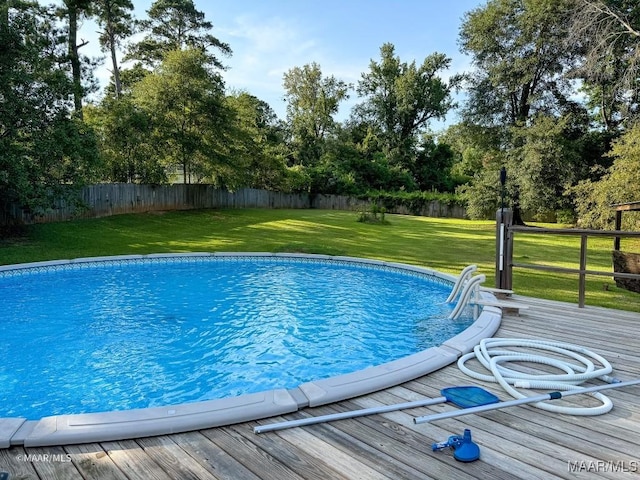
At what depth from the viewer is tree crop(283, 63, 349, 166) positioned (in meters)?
34.5

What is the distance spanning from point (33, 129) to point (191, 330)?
9490 mm

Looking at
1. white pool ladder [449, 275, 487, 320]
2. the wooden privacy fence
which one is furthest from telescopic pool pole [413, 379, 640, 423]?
the wooden privacy fence

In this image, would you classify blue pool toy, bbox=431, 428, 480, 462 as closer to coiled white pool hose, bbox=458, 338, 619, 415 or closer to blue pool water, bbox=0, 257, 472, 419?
coiled white pool hose, bbox=458, 338, 619, 415

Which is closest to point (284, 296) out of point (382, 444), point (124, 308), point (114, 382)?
point (124, 308)

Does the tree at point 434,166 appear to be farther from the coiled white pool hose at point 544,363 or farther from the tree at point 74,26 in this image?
the coiled white pool hose at point 544,363

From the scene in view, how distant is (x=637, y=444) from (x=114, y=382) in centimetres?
409

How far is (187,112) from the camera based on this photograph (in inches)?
714

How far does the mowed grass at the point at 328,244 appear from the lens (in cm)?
819

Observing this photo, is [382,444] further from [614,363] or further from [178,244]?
[178,244]

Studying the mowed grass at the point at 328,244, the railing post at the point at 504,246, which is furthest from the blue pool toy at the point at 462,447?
the mowed grass at the point at 328,244

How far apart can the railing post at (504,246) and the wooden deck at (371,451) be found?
117 inches

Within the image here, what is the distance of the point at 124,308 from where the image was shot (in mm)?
6422

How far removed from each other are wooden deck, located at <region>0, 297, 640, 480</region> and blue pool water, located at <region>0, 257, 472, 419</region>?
67.7 inches

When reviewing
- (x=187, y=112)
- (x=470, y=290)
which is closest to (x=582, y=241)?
(x=470, y=290)
